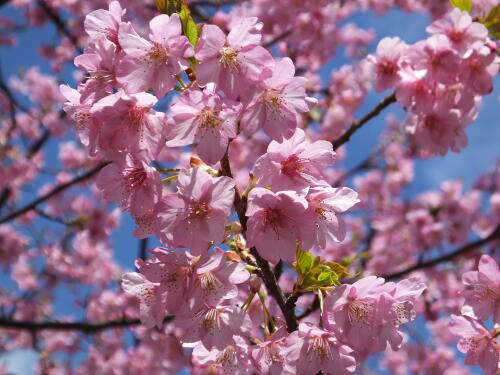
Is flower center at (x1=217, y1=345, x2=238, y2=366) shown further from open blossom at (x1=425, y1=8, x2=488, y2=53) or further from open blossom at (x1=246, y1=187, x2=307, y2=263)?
open blossom at (x1=425, y1=8, x2=488, y2=53)

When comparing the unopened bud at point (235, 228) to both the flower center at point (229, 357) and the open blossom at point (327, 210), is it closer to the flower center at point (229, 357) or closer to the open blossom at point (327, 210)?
the open blossom at point (327, 210)

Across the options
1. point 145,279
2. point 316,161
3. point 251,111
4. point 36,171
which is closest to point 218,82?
point 251,111

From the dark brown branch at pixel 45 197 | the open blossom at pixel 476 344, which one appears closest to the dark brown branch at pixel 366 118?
the open blossom at pixel 476 344

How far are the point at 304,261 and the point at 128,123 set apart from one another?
75cm

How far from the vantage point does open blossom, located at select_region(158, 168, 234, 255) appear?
1.48 meters

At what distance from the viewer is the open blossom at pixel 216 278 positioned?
1.52 m

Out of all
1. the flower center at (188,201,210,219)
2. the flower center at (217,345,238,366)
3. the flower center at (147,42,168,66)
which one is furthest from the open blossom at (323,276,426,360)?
the flower center at (147,42,168,66)

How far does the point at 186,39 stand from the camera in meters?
1.56

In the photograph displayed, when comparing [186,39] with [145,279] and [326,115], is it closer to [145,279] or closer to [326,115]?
[145,279]

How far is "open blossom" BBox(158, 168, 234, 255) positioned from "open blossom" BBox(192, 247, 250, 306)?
5cm

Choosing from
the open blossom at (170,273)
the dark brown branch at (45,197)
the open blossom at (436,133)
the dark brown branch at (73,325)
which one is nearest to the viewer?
the open blossom at (170,273)

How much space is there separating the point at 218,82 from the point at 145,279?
0.75 metres

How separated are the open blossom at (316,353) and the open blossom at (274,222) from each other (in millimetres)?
253

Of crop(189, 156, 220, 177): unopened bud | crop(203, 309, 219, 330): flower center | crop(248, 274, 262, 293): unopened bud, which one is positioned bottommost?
crop(203, 309, 219, 330): flower center
